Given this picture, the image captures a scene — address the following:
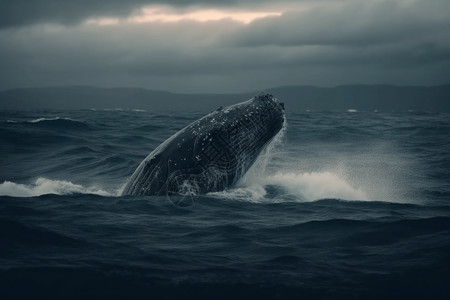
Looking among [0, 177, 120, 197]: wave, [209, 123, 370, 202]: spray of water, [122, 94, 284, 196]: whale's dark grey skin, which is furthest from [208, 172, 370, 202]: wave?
[0, 177, 120, 197]: wave

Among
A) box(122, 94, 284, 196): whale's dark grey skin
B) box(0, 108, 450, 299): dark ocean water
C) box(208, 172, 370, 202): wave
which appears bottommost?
box(208, 172, 370, 202): wave

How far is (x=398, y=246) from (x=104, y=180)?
11466mm

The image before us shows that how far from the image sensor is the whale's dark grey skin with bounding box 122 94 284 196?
11.7 m

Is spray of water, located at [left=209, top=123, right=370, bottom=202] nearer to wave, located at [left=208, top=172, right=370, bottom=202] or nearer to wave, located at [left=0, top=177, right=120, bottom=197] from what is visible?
wave, located at [left=208, top=172, right=370, bottom=202]

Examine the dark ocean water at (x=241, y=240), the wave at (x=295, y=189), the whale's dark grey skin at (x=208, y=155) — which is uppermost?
the whale's dark grey skin at (x=208, y=155)

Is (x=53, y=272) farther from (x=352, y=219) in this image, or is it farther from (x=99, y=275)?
(x=352, y=219)

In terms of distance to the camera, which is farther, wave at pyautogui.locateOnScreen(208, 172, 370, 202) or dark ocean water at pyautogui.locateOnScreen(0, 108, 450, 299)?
wave at pyautogui.locateOnScreen(208, 172, 370, 202)

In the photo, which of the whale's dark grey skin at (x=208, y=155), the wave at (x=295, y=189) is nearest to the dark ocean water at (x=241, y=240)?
the wave at (x=295, y=189)

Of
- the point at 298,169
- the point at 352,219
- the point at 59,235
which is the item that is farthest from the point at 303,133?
the point at 59,235

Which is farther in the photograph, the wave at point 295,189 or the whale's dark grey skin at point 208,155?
the wave at point 295,189

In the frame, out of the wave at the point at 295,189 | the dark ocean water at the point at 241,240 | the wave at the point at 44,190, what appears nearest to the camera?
the dark ocean water at the point at 241,240

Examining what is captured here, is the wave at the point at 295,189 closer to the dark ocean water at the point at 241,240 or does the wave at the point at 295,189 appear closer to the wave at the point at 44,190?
the dark ocean water at the point at 241,240

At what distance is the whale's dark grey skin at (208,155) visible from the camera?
11719 mm

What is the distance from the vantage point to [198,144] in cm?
1183
